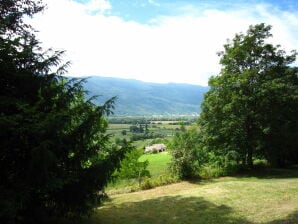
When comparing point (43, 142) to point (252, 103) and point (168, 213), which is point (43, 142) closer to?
point (168, 213)

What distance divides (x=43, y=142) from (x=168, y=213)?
5.74m

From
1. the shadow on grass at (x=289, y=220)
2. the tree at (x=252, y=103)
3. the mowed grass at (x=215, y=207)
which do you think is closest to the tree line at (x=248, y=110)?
the tree at (x=252, y=103)

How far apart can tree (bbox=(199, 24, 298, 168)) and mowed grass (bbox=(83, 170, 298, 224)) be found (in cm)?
675

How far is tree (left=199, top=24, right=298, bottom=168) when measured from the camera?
745 inches

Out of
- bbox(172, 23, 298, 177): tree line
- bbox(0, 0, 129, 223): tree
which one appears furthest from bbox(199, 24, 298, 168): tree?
bbox(0, 0, 129, 223): tree

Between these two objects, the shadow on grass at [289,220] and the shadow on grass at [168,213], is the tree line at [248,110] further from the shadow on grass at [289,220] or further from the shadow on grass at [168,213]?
the shadow on grass at [289,220]

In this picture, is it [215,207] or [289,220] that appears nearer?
[289,220]

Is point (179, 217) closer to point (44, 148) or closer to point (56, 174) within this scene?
point (56, 174)

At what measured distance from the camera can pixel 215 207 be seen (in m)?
10.1

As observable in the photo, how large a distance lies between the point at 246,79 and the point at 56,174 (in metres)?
15.8

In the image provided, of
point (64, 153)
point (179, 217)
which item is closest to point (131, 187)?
point (179, 217)

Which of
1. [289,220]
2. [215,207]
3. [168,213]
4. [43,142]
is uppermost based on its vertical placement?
[43,142]

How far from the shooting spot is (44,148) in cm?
575

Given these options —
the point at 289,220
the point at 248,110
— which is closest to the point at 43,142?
the point at 289,220
